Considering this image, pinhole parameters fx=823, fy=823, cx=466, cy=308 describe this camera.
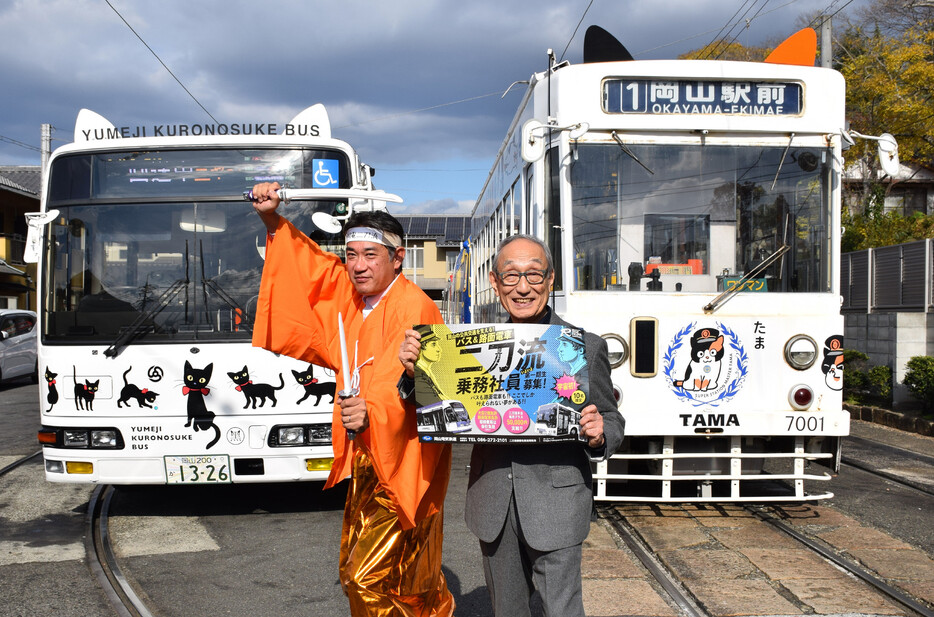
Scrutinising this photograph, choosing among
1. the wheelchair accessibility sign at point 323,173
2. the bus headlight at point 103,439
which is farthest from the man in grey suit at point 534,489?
the bus headlight at point 103,439

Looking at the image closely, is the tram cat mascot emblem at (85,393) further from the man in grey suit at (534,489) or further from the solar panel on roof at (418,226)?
the solar panel on roof at (418,226)

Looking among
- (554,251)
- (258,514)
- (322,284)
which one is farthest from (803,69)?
(258,514)

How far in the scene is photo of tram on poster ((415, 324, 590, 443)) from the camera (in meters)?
2.61

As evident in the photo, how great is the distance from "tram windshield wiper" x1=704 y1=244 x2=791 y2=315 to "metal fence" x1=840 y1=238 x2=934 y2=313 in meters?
6.36

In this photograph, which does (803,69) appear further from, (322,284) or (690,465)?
(322,284)

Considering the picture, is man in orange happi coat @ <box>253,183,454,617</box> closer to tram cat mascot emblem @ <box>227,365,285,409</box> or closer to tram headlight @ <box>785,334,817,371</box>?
tram cat mascot emblem @ <box>227,365,285,409</box>

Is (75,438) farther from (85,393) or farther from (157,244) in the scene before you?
(157,244)

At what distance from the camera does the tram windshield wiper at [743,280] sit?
5.79 m

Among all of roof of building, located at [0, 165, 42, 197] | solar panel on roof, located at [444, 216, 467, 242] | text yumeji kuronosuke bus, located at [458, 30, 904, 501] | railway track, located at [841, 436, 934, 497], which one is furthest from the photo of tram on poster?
solar panel on roof, located at [444, 216, 467, 242]

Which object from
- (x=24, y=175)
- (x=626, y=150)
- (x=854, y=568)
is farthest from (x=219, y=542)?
(x=24, y=175)

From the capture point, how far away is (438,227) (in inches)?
1791

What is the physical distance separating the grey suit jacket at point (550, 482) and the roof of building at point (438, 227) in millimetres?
39669

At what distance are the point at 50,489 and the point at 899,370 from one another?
1104 centimetres

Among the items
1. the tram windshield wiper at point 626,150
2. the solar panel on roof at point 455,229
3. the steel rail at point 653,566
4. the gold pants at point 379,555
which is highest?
the solar panel on roof at point 455,229
